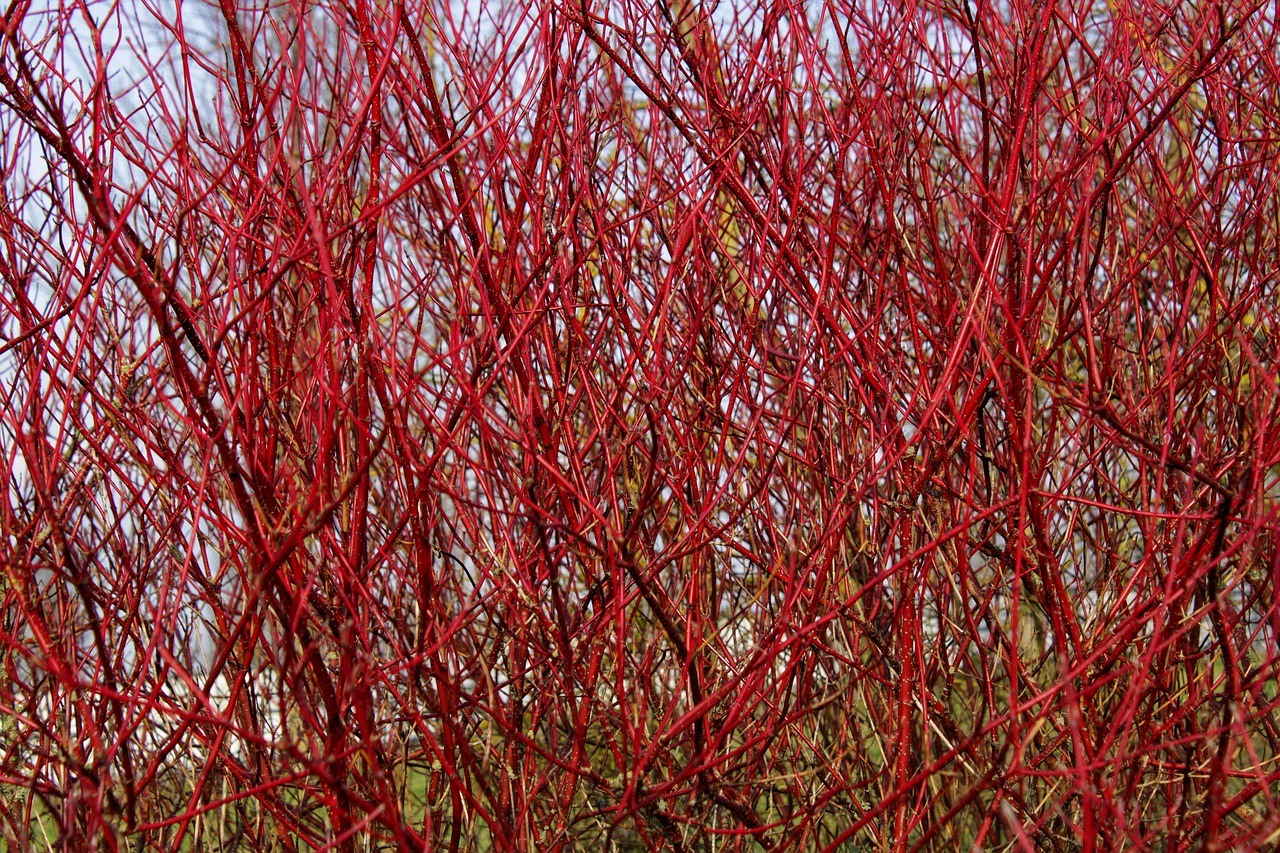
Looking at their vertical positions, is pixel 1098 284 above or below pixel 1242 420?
above

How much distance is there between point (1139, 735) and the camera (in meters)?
2.50

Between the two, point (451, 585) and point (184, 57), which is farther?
point (451, 585)

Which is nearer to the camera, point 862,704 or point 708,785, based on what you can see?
point 708,785

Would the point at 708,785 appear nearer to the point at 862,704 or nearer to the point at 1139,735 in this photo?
the point at 1139,735

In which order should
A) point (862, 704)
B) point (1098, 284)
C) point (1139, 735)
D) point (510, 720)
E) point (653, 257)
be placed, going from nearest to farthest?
point (510, 720)
point (1139, 735)
point (653, 257)
point (862, 704)
point (1098, 284)

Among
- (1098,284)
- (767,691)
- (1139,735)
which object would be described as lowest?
(1139,735)

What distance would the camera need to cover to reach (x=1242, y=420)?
2701 millimetres

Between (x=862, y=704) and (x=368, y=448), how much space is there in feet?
7.32

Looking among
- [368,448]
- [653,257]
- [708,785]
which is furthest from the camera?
[653,257]

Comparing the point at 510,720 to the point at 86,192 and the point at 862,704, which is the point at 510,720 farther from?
the point at 862,704

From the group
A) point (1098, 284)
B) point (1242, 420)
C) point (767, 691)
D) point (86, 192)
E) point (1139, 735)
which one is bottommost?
point (1139, 735)

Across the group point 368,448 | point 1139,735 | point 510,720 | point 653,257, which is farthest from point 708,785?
point 653,257

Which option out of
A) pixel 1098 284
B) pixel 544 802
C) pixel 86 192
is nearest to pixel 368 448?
pixel 86 192

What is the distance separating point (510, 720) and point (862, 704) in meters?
1.55
